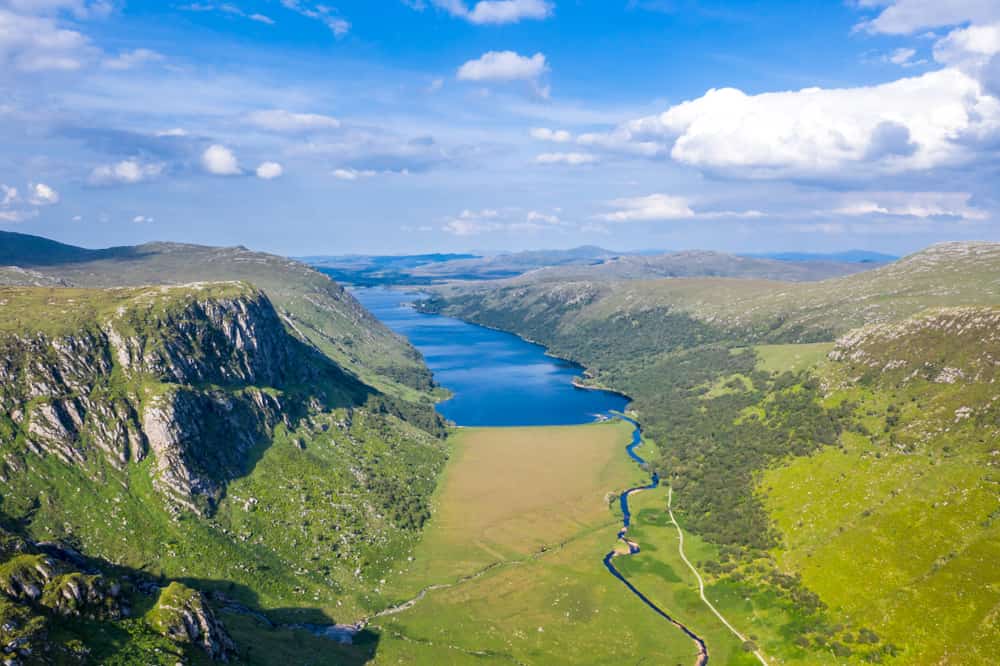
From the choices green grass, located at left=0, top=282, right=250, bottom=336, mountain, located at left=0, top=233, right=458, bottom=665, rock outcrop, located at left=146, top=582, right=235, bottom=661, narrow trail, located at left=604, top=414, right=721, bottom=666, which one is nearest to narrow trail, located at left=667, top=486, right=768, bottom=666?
narrow trail, located at left=604, top=414, right=721, bottom=666

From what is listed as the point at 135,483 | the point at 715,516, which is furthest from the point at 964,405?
the point at 135,483

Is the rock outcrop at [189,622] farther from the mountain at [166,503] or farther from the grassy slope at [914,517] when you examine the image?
the grassy slope at [914,517]

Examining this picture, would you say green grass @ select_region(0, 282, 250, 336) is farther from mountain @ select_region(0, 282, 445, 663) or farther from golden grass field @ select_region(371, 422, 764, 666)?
golden grass field @ select_region(371, 422, 764, 666)

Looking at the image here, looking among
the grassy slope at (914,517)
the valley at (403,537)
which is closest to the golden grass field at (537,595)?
the valley at (403,537)

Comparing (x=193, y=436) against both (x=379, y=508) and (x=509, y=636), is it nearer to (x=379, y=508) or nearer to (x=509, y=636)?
(x=379, y=508)

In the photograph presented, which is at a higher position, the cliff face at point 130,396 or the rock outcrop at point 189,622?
the cliff face at point 130,396

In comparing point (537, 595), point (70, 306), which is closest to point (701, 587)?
point (537, 595)
